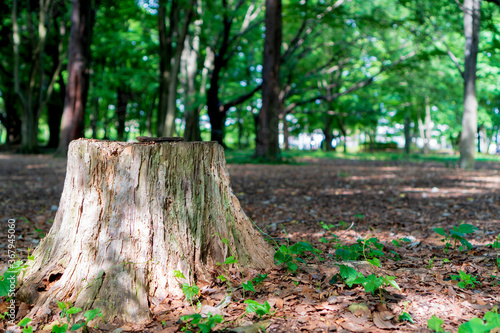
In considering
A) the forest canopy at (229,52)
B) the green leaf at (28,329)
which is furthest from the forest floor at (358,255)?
the forest canopy at (229,52)

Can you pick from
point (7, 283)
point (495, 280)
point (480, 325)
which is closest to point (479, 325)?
point (480, 325)

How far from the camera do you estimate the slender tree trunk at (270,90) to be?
12.9 meters

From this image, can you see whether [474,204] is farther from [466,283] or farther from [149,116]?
[149,116]

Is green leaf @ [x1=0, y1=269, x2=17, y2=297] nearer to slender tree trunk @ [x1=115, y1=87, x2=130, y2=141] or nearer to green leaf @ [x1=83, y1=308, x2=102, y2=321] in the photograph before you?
green leaf @ [x1=83, y1=308, x2=102, y2=321]

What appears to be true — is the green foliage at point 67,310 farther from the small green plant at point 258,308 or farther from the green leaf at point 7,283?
the small green plant at point 258,308

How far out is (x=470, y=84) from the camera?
1241 cm

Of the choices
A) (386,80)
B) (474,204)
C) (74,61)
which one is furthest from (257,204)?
(386,80)

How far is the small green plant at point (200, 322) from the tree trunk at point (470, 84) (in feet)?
43.1

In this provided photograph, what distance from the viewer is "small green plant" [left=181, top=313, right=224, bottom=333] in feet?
5.95

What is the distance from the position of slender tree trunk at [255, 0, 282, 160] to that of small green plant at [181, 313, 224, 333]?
1155 centimetres

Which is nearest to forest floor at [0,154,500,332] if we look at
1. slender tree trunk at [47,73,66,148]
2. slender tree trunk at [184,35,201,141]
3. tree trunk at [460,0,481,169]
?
slender tree trunk at [184,35,201,141]

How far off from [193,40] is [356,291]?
17142mm

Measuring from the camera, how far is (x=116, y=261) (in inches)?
88.0

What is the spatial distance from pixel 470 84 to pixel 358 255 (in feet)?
39.6
